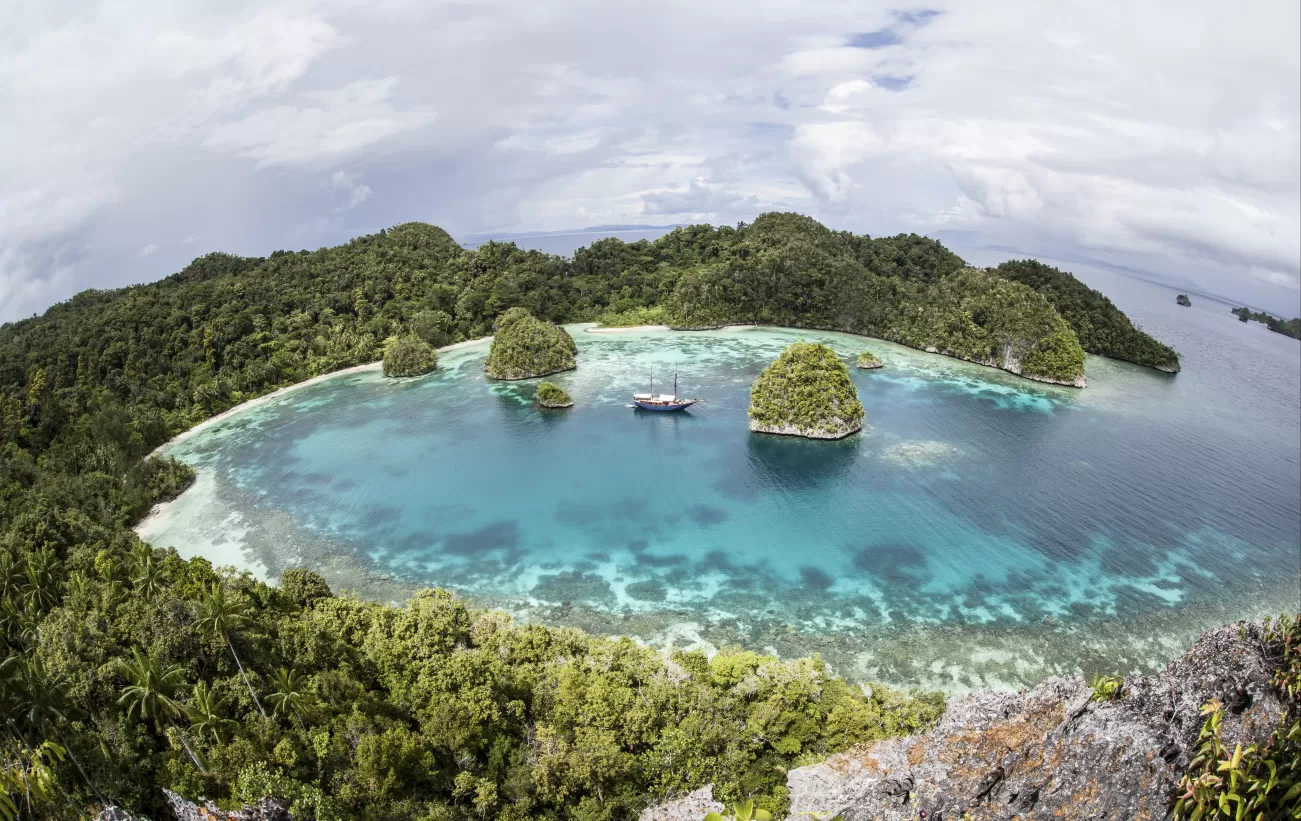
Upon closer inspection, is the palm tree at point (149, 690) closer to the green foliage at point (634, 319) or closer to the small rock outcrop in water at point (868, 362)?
the small rock outcrop in water at point (868, 362)

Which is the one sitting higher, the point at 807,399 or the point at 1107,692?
the point at 807,399

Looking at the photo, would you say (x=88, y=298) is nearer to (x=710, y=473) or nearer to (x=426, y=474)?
(x=426, y=474)

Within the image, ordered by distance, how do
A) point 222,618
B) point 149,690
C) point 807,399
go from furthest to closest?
point 807,399 < point 222,618 < point 149,690

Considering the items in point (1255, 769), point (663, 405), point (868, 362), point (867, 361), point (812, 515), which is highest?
point (867, 361)

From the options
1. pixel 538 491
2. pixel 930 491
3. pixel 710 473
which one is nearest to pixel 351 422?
pixel 538 491

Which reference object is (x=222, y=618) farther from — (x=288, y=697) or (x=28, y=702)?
(x=28, y=702)

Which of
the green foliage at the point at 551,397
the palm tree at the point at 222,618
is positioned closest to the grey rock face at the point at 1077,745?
the palm tree at the point at 222,618

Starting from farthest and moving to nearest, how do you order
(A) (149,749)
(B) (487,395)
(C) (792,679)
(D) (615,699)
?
(B) (487,395)
(C) (792,679)
(D) (615,699)
(A) (149,749)

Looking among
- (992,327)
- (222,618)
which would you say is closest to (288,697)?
(222,618)
